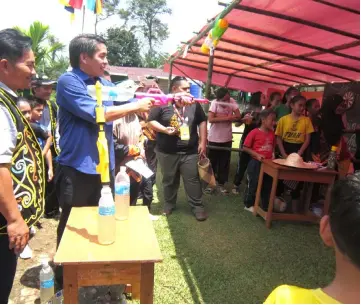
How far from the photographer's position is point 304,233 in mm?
3701

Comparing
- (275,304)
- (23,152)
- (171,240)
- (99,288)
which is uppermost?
(23,152)

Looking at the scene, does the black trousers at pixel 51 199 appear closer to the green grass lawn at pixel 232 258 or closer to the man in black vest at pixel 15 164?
the green grass lawn at pixel 232 258

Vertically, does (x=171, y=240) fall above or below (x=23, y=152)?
below

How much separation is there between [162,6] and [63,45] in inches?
1376

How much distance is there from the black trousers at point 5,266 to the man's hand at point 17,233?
0.31ft

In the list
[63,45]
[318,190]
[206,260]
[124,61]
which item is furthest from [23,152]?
[124,61]

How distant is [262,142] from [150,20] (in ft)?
133

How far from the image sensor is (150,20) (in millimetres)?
40938

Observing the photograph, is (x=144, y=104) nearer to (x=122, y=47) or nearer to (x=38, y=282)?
(x=38, y=282)

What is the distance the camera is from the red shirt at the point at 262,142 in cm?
430

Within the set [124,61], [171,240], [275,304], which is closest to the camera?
[275,304]

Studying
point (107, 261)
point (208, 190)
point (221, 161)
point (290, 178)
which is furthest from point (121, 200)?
point (221, 161)

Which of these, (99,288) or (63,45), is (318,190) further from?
(63,45)

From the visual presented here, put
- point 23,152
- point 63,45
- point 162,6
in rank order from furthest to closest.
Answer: point 162,6
point 63,45
point 23,152
